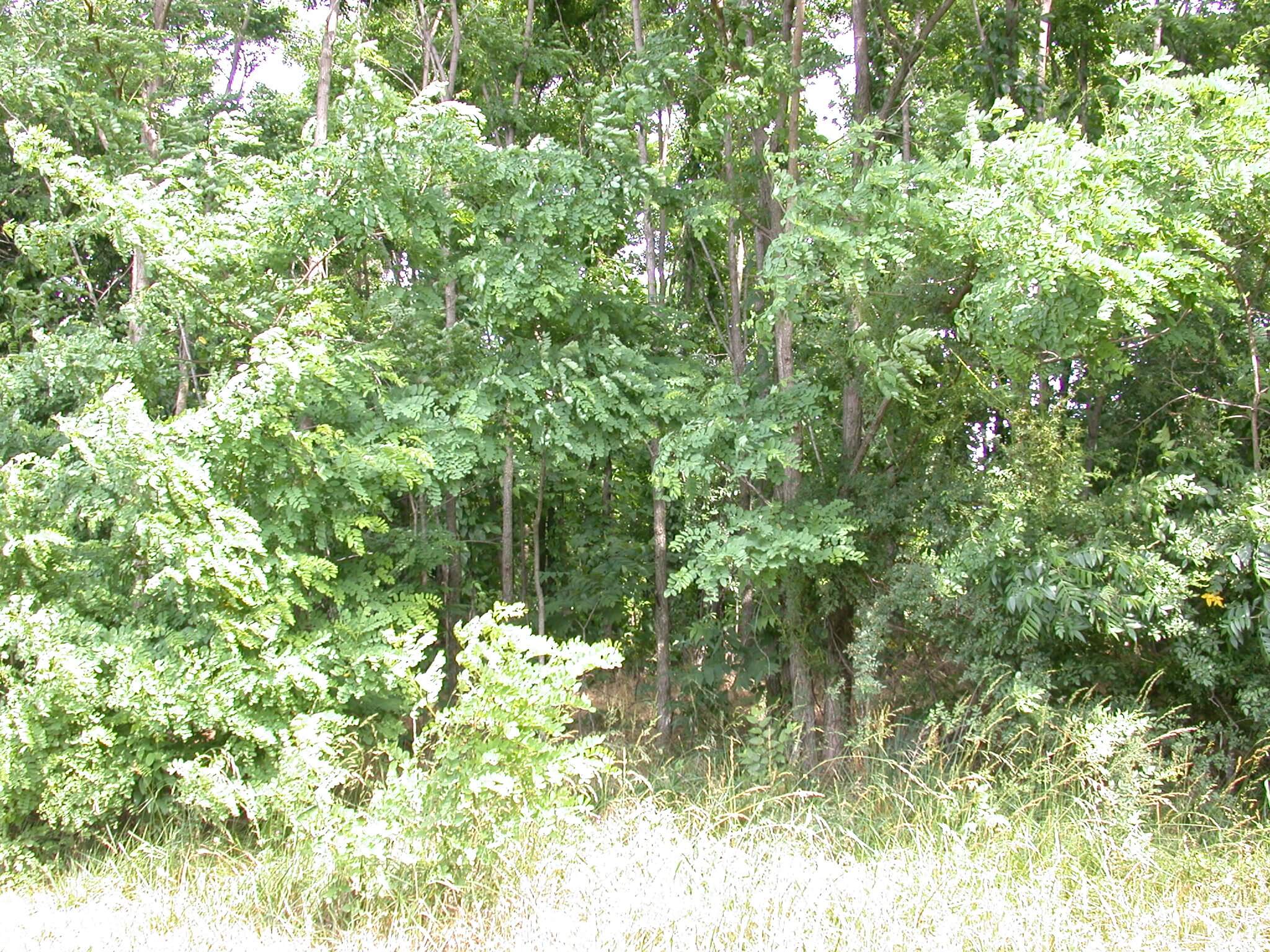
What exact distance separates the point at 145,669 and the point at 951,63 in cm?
743

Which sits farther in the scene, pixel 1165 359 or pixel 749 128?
pixel 749 128

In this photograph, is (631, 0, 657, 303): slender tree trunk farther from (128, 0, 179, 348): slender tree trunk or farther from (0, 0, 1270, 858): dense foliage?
(128, 0, 179, 348): slender tree trunk

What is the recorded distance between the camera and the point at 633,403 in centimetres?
662

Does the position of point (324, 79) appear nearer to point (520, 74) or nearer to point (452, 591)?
point (520, 74)

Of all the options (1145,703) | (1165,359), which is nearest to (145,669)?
(1145,703)

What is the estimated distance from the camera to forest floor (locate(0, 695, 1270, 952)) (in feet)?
11.1

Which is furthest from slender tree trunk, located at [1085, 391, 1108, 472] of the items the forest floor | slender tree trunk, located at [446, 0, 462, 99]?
slender tree trunk, located at [446, 0, 462, 99]

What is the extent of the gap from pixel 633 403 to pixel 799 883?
3.60 metres

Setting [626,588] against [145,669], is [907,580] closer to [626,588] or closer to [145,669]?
[626,588]

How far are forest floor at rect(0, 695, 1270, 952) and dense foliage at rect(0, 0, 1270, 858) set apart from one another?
30 centimetres

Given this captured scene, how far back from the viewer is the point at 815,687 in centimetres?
688

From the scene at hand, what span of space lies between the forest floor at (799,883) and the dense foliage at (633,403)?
0.99ft

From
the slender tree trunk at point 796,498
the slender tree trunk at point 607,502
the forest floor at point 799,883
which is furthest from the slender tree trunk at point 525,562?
the forest floor at point 799,883

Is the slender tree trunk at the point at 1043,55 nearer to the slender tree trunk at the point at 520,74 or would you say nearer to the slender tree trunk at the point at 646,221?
the slender tree trunk at the point at 646,221
